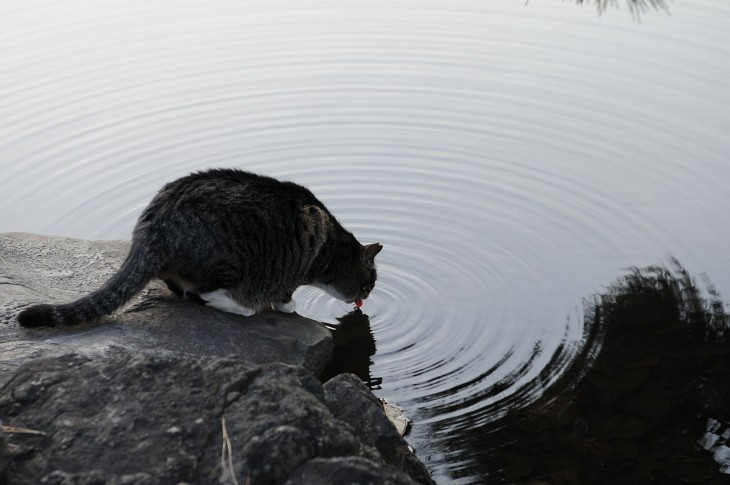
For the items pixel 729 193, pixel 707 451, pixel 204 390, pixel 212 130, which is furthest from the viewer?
pixel 212 130

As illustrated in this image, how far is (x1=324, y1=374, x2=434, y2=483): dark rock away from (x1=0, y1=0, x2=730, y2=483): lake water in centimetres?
113

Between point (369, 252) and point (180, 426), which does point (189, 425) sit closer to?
point (180, 426)

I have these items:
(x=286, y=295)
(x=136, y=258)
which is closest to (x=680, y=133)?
(x=286, y=295)

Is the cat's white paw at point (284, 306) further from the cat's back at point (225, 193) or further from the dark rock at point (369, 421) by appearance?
the dark rock at point (369, 421)

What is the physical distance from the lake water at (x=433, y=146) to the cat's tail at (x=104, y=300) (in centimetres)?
155

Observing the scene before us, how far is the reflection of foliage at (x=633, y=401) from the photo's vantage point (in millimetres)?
4777

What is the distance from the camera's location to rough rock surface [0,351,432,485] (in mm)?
2979

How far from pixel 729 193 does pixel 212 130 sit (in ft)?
14.5

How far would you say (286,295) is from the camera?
5.61 metres

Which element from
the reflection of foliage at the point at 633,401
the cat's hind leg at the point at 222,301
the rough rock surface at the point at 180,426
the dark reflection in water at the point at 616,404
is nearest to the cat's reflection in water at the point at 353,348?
the dark reflection in water at the point at 616,404

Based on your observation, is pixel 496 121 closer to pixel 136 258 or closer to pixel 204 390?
pixel 136 258

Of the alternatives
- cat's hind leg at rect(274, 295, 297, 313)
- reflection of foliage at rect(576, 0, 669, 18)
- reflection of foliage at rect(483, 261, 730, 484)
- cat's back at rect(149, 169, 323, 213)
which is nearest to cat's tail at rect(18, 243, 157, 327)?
cat's back at rect(149, 169, 323, 213)

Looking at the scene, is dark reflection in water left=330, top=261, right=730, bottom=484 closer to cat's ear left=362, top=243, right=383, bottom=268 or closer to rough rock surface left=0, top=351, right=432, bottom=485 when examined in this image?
cat's ear left=362, top=243, right=383, bottom=268

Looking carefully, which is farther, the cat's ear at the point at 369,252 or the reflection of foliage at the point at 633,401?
the cat's ear at the point at 369,252
